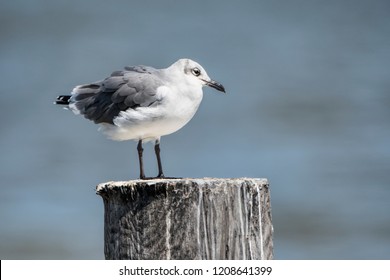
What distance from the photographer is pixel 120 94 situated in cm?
559

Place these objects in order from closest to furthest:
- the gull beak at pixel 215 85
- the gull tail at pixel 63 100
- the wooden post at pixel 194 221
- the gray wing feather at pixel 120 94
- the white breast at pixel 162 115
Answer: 1. the wooden post at pixel 194 221
2. the white breast at pixel 162 115
3. the gray wing feather at pixel 120 94
4. the gull beak at pixel 215 85
5. the gull tail at pixel 63 100

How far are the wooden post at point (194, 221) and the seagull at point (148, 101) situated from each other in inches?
64.7

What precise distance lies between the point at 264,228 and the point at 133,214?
0.69 m

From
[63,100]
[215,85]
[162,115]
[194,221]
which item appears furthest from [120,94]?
[194,221]

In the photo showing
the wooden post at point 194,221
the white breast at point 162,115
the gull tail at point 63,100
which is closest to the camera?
the wooden post at point 194,221

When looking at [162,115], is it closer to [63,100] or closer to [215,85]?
[215,85]

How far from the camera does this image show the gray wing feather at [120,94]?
17.9 ft

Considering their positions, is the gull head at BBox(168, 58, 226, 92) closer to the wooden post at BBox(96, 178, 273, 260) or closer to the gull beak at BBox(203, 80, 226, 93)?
the gull beak at BBox(203, 80, 226, 93)

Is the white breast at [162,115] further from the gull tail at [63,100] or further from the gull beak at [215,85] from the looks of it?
the gull tail at [63,100]

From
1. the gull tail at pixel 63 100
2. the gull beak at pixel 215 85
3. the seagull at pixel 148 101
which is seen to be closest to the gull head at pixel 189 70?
the seagull at pixel 148 101

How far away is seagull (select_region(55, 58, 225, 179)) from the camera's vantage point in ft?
17.5

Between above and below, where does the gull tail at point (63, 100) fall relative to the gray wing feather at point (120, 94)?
above

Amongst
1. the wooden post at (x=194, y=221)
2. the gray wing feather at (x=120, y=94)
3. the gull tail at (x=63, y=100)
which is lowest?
the wooden post at (x=194, y=221)
